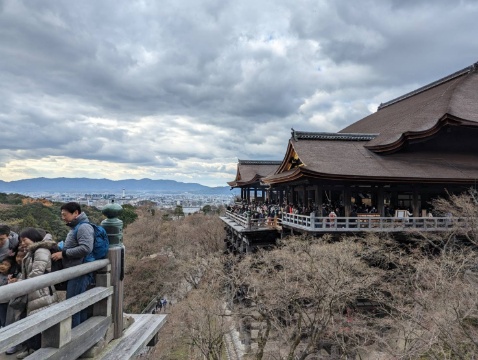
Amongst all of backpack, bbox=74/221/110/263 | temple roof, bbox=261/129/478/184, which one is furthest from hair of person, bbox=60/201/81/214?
temple roof, bbox=261/129/478/184

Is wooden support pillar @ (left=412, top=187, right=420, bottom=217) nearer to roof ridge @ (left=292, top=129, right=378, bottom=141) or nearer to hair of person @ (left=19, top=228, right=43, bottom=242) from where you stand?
roof ridge @ (left=292, top=129, right=378, bottom=141)

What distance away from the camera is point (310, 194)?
64.5 ft

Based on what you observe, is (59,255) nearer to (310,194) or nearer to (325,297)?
(325,297)

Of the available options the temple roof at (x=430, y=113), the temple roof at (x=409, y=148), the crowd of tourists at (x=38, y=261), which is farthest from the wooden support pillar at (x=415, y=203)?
the crowd of tourists at (x=38, y=261)

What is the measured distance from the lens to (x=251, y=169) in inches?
1344

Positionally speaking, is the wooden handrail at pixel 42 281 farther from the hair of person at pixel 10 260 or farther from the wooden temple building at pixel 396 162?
the wooden temple building at pixel 396 162

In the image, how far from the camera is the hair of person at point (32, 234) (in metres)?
3.29

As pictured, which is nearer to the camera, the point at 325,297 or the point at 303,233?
the point at 325,297

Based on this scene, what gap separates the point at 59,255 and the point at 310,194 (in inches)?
692

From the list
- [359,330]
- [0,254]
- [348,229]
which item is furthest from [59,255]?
[348,229]

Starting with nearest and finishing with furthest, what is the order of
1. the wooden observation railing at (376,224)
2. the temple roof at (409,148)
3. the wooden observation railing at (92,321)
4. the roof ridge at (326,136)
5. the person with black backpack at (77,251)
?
1. the wooden observation railing at (92,321)
2. the person with black backpack at (77,251)
3. the wooden observation railing at (376,224)
4. the temple roof at (409,148)
5. the roof ridge at (326,136)

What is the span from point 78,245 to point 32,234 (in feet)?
1.84

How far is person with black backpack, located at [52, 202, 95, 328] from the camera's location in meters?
3.08

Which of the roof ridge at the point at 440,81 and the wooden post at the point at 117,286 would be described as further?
the roof ridge at the point at 440,81
